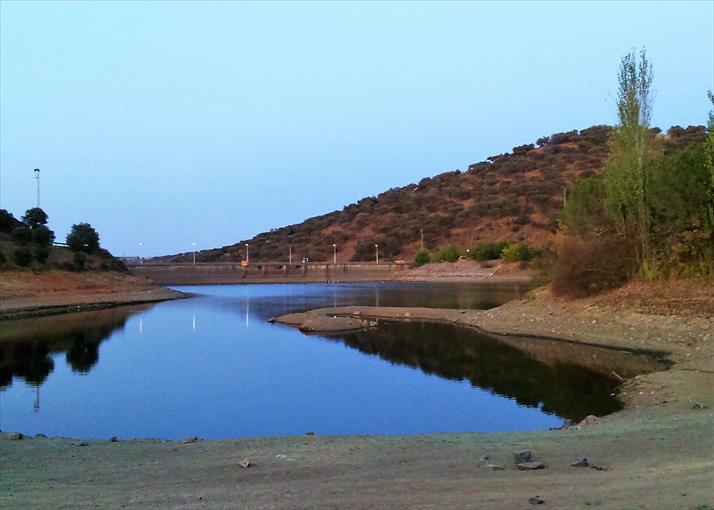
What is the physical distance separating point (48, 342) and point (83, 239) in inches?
1907

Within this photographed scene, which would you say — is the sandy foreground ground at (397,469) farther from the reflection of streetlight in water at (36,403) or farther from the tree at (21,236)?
the tree at (21,236)

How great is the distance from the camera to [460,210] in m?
142

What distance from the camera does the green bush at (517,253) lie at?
298 ft

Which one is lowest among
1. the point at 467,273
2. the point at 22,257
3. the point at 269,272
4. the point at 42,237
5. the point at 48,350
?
the point at 48,350

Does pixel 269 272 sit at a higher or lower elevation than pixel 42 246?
lower

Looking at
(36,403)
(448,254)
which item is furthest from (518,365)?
(448,254)

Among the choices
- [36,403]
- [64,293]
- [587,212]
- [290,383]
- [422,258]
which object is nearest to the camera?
[36,403]

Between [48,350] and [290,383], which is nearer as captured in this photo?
[290,383]

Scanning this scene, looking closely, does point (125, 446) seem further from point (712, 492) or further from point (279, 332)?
point (279, 332)

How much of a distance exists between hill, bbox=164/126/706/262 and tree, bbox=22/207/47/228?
6283 centimetres

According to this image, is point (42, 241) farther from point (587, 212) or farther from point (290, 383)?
point (290, 383)

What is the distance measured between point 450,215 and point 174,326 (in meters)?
96.1

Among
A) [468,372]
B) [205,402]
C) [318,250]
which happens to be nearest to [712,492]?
[205,402]

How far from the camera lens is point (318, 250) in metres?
159
